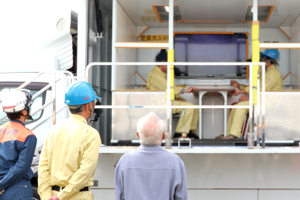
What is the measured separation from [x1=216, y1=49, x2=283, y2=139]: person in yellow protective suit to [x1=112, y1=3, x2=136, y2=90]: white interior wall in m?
1.58

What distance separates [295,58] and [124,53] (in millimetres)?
2751

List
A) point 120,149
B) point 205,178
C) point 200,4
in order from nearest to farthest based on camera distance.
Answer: point 120,149
point 205,178
point 200,4

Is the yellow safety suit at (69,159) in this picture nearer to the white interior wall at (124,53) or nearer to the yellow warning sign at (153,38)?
the white interior wall at (124,53)

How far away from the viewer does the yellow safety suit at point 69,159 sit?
10.00 ft

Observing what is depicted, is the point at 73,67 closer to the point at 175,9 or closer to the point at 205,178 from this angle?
the point at 175,9

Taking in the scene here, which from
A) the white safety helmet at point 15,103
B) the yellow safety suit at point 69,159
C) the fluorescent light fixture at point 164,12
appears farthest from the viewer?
the fluorescent light fixture at point 164,12

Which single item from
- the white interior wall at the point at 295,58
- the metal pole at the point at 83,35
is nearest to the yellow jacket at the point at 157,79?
the metal pole at the point at 83,35

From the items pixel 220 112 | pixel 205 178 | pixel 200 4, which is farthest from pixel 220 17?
pixel 205 178

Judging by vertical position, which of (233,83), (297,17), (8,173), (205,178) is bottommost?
(205,178)

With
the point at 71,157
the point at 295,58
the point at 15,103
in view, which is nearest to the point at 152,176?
the point at 71,157

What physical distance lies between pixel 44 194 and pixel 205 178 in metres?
2.36

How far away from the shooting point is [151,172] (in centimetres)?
274

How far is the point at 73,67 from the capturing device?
264 inches

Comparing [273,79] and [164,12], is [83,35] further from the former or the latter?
[273,79]
